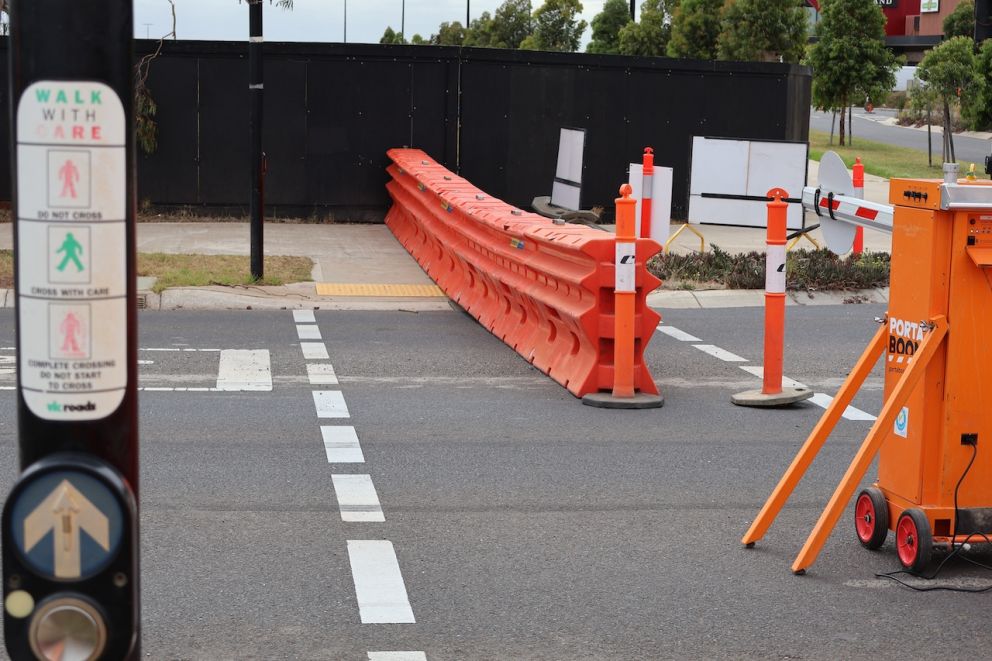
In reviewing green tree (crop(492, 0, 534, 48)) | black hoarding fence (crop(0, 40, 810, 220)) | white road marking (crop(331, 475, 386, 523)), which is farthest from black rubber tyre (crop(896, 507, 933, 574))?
green tree (crop(492, 0, 534, 48))

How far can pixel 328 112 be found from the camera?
69.3ft

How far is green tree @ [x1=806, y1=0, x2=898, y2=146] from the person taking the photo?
4822 cm

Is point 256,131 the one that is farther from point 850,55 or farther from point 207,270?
point 850,55

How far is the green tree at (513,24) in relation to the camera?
241 feet

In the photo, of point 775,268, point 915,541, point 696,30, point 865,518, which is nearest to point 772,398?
point 775,268

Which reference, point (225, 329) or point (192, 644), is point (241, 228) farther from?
point (192, 644)

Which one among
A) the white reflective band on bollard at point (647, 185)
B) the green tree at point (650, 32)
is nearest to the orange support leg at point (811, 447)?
the white reflective band on bollard at point (647, 185)

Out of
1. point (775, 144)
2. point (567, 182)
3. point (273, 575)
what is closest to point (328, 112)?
point (567, 182)

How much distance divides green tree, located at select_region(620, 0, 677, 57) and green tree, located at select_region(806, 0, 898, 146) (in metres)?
10.9

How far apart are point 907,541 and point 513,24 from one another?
6958cm

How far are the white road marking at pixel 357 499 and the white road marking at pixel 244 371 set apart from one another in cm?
267

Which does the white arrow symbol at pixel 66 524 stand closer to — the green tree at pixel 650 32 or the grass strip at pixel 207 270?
the grass strip at pixel 207 270

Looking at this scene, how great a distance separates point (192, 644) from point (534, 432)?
160 inches

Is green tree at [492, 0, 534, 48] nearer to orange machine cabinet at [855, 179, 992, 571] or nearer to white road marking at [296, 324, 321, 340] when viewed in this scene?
white road marking at [296, 324, 321, 340]
